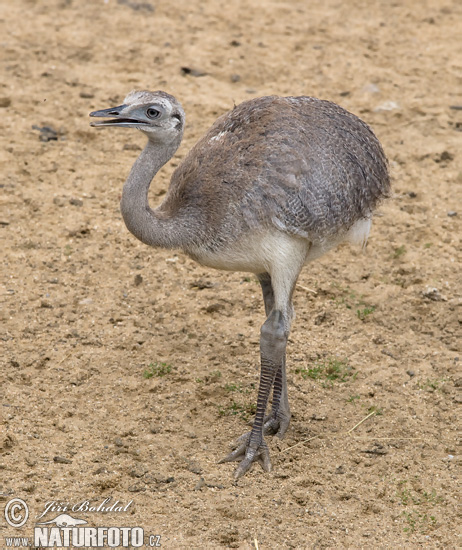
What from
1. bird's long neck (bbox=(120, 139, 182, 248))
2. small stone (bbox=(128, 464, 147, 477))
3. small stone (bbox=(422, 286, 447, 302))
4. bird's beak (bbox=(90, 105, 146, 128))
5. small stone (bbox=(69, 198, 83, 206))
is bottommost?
small stone (bbox=(422, 286, 447, 302))

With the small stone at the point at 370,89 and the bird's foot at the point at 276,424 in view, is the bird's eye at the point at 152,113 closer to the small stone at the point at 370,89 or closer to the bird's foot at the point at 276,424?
the bird's foot at the point at 276,424

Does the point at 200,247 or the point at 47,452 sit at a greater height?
the point at 200,247

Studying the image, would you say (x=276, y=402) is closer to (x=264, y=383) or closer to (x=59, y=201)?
(x=264, y=383)

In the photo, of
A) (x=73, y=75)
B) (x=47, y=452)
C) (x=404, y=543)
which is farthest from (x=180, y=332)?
(x=73, y=75)

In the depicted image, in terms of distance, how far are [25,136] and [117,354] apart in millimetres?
3059

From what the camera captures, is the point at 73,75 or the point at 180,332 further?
the point at 73,75

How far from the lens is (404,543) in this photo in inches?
187

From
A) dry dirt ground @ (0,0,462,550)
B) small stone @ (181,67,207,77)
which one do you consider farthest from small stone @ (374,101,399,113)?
small stone @ (181,67,207,77)

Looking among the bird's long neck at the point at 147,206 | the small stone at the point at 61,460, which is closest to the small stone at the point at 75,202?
the bird's long neck at the point at 147,206

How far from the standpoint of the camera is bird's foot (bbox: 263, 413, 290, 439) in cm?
573

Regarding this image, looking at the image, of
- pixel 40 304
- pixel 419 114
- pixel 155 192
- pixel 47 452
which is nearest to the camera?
pixel 47 452

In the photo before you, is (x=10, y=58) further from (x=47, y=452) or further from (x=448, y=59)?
(x=47, y=452)

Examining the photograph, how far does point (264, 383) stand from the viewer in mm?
5375

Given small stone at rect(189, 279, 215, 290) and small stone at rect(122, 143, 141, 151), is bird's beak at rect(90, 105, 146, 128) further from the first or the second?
small stone at rect(122, 143, 141, 151)
